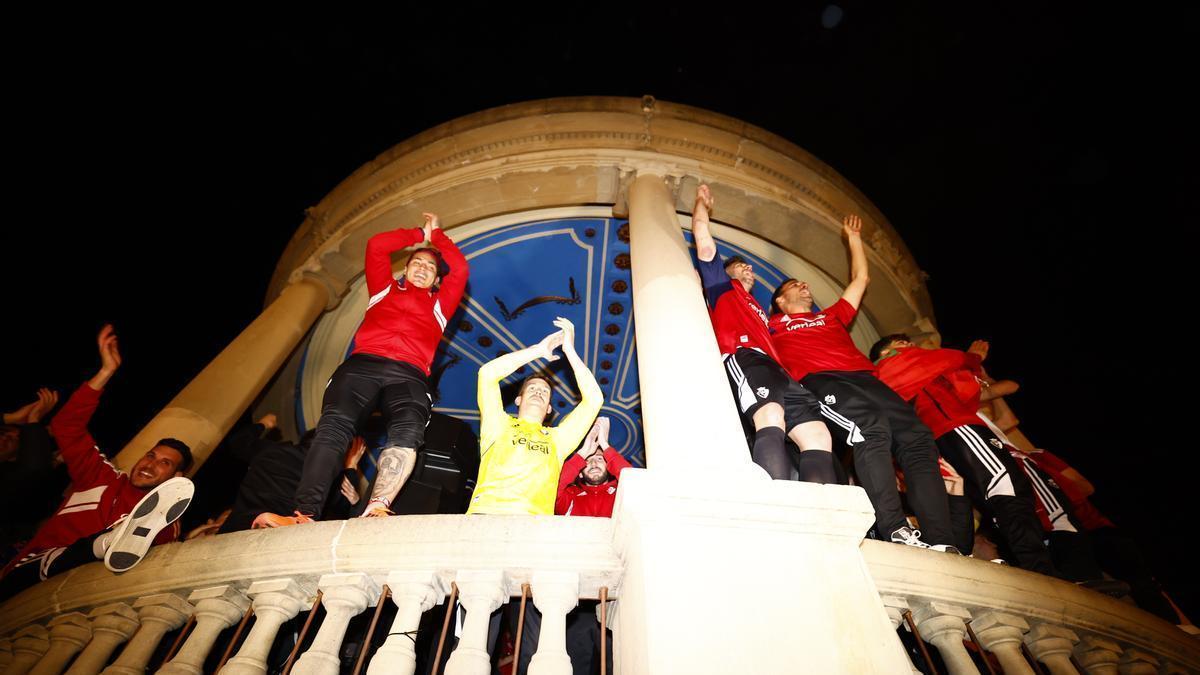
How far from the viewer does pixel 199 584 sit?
2.32 m

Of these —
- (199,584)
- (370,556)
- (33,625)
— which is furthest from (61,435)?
(370,556)

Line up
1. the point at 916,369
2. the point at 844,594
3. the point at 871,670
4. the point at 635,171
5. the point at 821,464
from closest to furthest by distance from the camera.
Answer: the point at 871,670
the point at 844,594
the point at 821,464
the point at 916,369
the point at 635,171

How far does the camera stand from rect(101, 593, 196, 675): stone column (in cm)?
213

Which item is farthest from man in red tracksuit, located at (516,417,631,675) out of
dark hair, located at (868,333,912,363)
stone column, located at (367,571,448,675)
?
dark hair, located at (868,333,912,363)

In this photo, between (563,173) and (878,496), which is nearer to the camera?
(878,496)

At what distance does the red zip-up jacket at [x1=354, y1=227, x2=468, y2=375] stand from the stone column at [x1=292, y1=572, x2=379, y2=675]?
170 centimetres

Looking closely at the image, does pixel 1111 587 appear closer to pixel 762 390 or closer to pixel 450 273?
pixel 762 390

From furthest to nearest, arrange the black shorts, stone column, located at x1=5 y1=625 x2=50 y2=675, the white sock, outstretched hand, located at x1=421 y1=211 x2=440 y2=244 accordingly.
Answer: outstretched hand, located at x1=421 y1=211 x2=440 y2=244 < the black shorts < the white sock < stone column, located at x1=5 y1=625 x2=50 y2=675

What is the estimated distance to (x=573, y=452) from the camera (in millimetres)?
3834

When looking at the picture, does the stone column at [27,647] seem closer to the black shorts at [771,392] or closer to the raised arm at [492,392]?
the raised arm at [492,392]

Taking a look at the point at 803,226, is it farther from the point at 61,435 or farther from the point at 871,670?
the point at 61,435

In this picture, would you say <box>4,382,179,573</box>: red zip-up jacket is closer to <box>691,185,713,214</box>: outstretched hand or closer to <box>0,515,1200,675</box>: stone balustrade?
<box>0,515,1200,675</box>: stone balustrade

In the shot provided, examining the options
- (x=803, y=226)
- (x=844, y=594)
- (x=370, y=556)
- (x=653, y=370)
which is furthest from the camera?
(x=803, y=226)

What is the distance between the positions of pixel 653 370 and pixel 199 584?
2.22 metres
